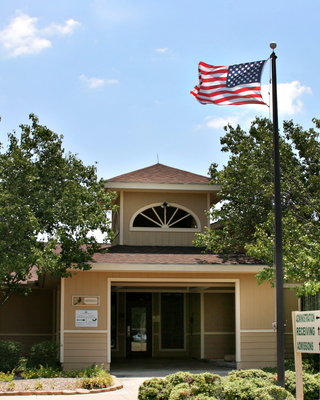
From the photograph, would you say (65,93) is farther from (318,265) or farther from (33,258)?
(318,265)

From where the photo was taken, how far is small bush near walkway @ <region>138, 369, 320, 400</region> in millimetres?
8250

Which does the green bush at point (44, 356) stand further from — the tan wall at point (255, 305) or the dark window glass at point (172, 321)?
the dark window glass at point (172, 321)

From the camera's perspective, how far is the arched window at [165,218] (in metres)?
18.0

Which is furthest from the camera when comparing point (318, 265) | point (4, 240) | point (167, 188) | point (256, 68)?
point (167, 188)

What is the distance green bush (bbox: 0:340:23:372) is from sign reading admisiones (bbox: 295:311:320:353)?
27.9 feet

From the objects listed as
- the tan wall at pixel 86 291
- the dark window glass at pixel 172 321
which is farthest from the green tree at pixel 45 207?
the dark window glass at pixel 172 321

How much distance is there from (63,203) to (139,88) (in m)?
3.92

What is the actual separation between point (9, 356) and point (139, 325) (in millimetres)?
7690

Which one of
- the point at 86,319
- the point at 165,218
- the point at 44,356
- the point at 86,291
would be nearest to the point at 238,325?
the point at 86,319

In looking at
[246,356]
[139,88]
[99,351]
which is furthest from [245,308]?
→ [139,88]

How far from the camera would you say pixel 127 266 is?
14047 millimetres

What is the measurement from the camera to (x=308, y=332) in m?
7.98

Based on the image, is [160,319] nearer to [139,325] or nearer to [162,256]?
[139,325]

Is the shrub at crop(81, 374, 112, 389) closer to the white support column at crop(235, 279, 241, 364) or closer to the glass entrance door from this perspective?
the white support column at crop(235, 279, 241, 364)
